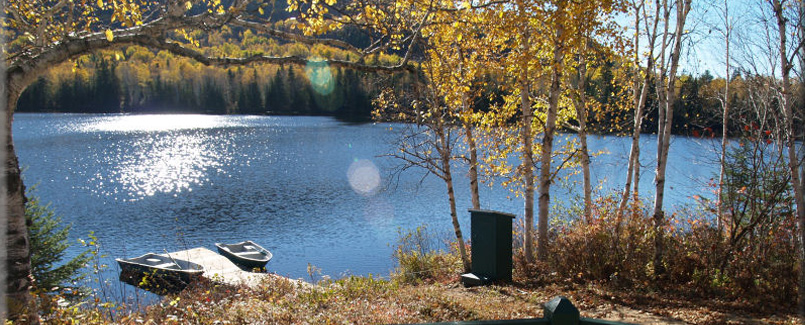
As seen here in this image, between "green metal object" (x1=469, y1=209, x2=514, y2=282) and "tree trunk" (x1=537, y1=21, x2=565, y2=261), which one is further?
"tree trunk" (x1=537, y1=21, x2=565, y2=261)

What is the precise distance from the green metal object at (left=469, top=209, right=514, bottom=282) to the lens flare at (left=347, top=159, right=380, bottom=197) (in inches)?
846

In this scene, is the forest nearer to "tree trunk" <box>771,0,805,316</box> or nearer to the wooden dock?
"tree trunk" <box>771,0,805,316</box>

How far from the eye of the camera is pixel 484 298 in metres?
7.30

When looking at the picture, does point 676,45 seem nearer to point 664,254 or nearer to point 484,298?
point 664,254

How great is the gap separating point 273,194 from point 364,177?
6730 millimetres

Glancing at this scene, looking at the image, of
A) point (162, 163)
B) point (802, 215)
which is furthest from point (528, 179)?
point (162, 163)

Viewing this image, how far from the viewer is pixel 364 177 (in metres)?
34.4

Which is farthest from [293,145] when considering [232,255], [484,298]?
[484,298]

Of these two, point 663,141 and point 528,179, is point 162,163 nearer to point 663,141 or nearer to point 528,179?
point 528,179

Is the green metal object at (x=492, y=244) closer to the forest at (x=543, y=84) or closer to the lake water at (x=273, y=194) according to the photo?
the forest at (x=543, y=84)

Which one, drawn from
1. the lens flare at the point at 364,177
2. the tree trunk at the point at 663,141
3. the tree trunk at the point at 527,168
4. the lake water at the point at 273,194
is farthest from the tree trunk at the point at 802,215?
the lens flare at the point at 364,177

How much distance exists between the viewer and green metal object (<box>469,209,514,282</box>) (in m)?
7.59

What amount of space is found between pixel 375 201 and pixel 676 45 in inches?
829

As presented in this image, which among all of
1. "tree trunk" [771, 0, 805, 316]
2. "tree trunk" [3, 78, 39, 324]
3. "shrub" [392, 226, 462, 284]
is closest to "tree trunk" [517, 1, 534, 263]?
"shrub" [392, 226, 462, 284]
